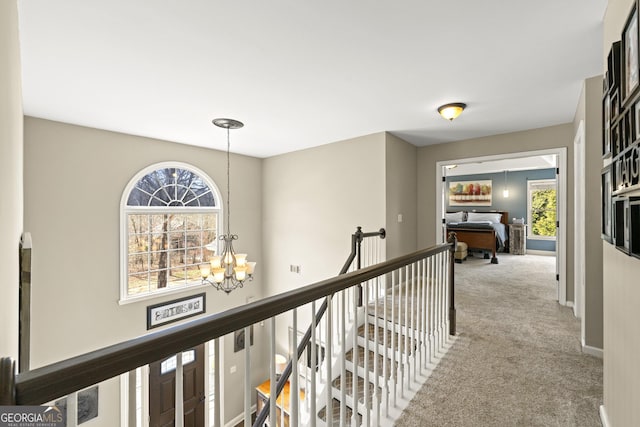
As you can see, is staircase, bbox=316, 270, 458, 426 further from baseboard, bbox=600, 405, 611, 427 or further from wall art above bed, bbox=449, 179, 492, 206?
wall art above bed, bbox=449, 179, 492, 206

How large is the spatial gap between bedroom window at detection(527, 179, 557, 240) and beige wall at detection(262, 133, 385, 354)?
20.9 ft

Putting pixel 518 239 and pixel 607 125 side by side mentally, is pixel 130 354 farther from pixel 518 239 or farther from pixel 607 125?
pixel 518 239

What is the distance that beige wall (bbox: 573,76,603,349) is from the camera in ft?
8.01

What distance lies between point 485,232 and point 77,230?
24.8 feet

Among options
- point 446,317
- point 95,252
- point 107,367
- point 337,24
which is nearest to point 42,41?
point 337,24

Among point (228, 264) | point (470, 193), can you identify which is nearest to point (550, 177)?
point (470, 193)

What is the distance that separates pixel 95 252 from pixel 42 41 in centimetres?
267

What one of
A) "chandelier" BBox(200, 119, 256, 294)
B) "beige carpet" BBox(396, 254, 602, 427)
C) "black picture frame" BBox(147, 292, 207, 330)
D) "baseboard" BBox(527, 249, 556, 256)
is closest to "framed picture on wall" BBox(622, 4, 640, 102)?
"beige carpet" BBox(396, 254, 602, 427)

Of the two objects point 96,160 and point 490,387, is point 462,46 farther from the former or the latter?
point 96,160

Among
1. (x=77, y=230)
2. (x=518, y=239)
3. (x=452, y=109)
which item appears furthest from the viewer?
(x=518, y=239)

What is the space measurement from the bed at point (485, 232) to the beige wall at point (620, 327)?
5498mm

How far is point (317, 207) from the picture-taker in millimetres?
5000

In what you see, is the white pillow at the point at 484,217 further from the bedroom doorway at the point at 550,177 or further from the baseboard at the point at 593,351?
the baseboard at the point at 593,351

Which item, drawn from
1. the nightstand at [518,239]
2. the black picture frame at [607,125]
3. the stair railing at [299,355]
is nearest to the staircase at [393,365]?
the stair railing at [299,355]
